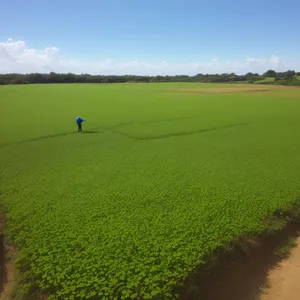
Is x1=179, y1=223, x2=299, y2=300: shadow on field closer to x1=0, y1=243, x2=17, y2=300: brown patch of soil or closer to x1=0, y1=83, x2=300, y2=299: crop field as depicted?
x1=0, y1=83, x2=300, y2=299: crop field

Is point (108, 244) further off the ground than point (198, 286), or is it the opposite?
point (108, 244)

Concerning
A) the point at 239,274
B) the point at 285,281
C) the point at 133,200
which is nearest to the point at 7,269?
the point at 133,200

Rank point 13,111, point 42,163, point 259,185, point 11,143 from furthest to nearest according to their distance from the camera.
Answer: point 13,111 → point 11,143 → point 42,163 → point 259,185

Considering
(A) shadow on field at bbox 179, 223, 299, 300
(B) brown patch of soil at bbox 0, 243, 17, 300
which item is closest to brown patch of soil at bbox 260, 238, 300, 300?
(A) shadow on field at bbox 179, 223, 299, 300

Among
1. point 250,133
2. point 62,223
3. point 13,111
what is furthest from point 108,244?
point 13,111

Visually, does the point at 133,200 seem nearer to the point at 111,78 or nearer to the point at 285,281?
the point at 285,281

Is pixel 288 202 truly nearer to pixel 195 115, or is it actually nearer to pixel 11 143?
pixel 11 143
